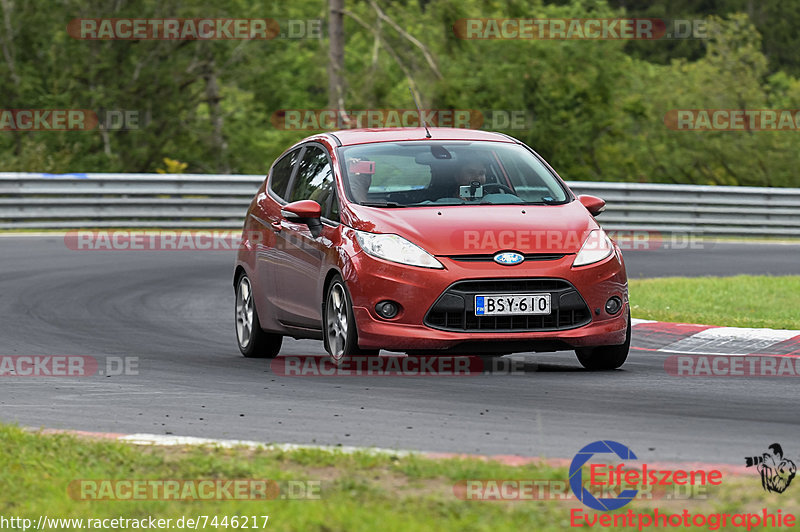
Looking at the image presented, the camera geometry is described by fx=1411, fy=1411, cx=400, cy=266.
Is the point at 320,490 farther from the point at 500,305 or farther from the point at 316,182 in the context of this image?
the point at 316,182

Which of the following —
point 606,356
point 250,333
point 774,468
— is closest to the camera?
point 774,468

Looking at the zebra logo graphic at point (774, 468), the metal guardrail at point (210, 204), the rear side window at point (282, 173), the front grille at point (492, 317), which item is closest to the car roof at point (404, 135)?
the rear side window at point (282, 173)

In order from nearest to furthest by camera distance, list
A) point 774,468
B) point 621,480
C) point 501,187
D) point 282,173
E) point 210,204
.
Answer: point 621,480
point 774,468
point 501,187
point 282,173
point 210,204

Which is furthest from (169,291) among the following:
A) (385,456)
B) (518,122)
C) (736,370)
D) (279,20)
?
(279,20)

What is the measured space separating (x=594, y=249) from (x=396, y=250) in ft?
4.29

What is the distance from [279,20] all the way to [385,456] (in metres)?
36.9

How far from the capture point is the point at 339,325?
9297mm

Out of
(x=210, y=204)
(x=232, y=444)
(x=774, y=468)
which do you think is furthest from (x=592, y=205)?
(x=210, y=204)

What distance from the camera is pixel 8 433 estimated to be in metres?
6.89

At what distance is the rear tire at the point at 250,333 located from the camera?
428 inches

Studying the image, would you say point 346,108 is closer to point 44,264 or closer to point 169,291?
point 44,264

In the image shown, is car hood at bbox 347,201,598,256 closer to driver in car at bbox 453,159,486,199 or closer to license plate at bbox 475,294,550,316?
license plate at bbox 475,294,550,316

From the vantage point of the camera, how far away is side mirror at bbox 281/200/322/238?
966cm

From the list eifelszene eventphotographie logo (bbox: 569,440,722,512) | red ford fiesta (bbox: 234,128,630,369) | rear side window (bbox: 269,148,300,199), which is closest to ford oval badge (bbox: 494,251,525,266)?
red ford fiesta (bbox: 234,128,630,369)
